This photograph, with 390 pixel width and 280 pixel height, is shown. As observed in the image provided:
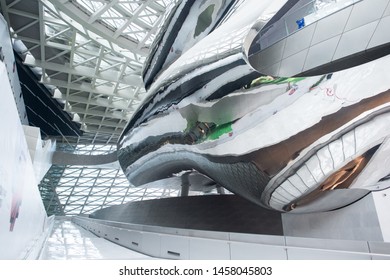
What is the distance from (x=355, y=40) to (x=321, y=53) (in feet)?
2.39

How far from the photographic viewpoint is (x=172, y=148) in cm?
909

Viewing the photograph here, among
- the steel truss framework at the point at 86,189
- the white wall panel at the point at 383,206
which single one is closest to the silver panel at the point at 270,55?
the white wall panel at the point at 383,206

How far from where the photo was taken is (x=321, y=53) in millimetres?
7105

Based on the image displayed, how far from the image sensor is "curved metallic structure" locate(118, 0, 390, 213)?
4.61 metres

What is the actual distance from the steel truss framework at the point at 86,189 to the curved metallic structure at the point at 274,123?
35818 mm

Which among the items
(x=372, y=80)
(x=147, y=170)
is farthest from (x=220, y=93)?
(x=147, y=170)

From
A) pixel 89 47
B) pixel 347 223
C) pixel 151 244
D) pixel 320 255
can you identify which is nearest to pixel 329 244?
pixel 320 255

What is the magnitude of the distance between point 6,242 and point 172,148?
621 centimetres

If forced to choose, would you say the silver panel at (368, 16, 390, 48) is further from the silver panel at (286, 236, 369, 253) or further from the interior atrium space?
the silver panel at (286, 236, 369, 253)

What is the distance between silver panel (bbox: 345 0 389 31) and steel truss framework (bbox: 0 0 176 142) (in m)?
10.8

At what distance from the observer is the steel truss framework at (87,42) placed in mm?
19609

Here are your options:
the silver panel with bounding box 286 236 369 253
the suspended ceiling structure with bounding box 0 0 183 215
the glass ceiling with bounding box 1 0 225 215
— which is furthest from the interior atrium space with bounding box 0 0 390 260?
the suspended ceiling structure with bounding box 0 0 183 215

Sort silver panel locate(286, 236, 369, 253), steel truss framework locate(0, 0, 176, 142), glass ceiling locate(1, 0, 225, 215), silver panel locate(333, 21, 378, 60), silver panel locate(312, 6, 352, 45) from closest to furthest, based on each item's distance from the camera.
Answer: silver panel locate(286, 236, 369, 253) → silver panel locate(333, 21, 378, 60) → silver panel locate(312, 6, 352, 45) → steel truss framework locate(0, 0, 176, 142) → glass ceiling locate(1, 0, 225, 215)

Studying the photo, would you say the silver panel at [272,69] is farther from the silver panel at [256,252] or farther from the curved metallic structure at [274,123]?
the silver panel at [256,252]
